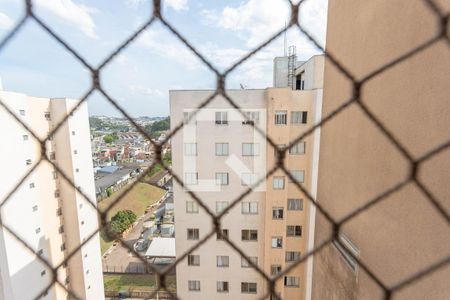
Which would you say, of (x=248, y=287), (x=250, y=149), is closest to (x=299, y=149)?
(x=250, y=149)

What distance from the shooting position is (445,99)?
480 mm

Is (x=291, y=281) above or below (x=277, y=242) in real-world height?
below

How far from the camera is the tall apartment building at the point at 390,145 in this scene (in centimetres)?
50

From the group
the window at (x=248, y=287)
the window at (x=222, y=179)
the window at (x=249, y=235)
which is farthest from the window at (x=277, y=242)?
the window at (x=222, y=179)

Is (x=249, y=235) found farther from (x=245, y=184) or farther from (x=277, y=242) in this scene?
(x=245, y=184)

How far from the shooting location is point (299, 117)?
3.80 meters

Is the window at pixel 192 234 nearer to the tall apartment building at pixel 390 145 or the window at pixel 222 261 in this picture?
the window at pixel 222 261

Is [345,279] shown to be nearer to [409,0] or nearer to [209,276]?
[409,0]

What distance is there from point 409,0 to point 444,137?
31 cm

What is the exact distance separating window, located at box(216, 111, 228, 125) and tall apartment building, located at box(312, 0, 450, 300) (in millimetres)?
2866

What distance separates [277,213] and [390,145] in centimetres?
349

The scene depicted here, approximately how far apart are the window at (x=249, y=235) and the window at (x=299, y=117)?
1.85 meters

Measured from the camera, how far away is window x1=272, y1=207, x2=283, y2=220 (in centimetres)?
393

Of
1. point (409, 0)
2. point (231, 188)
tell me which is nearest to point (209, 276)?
point (231, 188)
